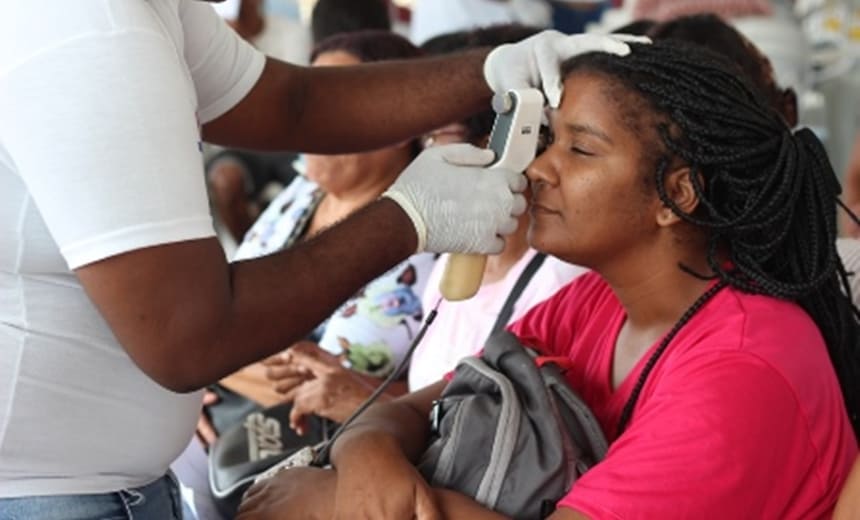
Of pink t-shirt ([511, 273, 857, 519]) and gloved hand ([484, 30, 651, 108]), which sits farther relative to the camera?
gloved hand ([484, 30, 651, 108])

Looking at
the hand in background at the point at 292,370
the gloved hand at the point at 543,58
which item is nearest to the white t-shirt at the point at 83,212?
the gloved hand at the point at 543,58

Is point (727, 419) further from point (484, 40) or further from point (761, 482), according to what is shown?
point (484, 40)

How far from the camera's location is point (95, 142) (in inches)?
43.4

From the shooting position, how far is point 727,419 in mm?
1203

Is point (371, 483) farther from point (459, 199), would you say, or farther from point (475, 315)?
point (475, 315)

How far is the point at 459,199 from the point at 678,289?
1.06ft

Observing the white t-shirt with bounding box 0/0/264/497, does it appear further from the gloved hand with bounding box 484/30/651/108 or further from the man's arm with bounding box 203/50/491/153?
the gloved hand with bounding box 484/30/651/108

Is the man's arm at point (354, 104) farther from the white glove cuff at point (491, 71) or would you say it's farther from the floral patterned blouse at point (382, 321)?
the floral patterned blouse at point (382, 321)

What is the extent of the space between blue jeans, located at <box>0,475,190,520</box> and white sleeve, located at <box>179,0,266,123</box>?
553 millimetres

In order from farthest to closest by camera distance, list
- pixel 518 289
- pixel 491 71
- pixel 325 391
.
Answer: pixel 325 391
pixel 518 289
pixel 491 71

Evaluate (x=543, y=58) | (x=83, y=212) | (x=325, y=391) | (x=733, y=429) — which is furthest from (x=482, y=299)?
(x=83, y=212)

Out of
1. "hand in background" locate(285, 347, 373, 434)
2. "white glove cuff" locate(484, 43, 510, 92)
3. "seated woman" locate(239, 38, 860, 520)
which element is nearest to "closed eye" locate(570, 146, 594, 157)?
"seated woman" locate(239, 38, 860, 520)

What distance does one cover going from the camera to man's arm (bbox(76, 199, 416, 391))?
1143 mm

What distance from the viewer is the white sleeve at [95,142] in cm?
110
